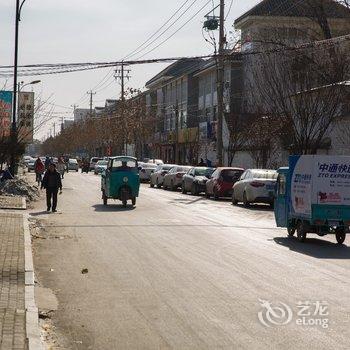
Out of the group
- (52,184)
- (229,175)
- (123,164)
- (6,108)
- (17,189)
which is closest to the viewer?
(52,184)

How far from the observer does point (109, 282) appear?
10984 mm

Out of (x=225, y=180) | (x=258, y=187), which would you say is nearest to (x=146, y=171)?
(x=225, y=180)

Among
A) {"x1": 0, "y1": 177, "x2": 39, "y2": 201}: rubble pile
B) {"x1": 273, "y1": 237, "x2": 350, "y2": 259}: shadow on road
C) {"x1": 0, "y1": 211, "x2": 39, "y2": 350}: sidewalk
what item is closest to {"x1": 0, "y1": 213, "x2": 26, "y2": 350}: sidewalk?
{"x1": 0, "y1": 211, "x2": 39, "y2": 350}: sidewalk

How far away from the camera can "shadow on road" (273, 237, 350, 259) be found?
14571 millimetres

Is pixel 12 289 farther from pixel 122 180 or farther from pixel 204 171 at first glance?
pixel 204 171

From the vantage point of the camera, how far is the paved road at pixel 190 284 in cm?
766

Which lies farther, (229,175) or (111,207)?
(229,175)

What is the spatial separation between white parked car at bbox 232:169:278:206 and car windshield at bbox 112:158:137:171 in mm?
4493

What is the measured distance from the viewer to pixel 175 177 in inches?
1703

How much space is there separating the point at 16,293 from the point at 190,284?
263 cm

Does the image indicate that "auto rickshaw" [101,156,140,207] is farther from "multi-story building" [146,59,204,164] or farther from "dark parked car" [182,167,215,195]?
"multi-story building" [146,59,204,164]

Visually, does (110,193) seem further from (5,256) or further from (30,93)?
(30,93)

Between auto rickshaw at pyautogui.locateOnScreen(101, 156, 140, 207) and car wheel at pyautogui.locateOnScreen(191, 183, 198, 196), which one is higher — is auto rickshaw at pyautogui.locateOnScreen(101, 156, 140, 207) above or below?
above

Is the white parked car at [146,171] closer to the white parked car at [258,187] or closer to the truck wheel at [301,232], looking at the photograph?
the white parked car at [258,187]
